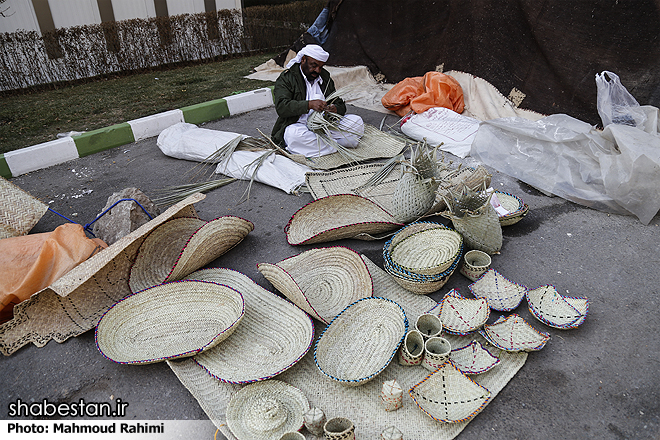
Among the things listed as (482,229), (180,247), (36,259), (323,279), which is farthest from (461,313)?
(36,259)

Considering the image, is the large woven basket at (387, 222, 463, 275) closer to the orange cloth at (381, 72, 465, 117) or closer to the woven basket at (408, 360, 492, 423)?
the woven basket at (408, 360, 492, 423)

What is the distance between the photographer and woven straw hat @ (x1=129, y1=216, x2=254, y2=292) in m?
2.08

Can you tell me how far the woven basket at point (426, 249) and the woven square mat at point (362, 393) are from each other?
0.45m

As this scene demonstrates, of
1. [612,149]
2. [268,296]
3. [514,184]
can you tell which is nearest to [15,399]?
[268,296]

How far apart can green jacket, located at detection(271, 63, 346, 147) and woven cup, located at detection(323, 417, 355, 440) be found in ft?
8.33

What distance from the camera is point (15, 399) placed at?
5.36 feet

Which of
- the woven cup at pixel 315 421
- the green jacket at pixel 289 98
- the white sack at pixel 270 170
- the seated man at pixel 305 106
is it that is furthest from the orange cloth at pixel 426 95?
the woven cup at pixel 315 421

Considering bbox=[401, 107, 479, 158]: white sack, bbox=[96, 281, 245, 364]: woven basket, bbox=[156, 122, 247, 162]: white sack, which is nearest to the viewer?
bbox=[96, 281, 245, 364]: woven basket

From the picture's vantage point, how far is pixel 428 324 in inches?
71.3

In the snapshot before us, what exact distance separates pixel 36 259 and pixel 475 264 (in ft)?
7.42

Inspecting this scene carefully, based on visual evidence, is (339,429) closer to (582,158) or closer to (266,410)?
(266,410)

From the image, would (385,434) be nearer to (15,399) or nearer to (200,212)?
(15,399)

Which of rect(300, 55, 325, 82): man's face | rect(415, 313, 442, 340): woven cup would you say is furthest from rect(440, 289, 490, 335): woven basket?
rect(300, 55, 325, 82): man's face

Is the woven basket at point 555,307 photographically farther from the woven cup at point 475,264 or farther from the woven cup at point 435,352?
the woven cup at point 435,352
